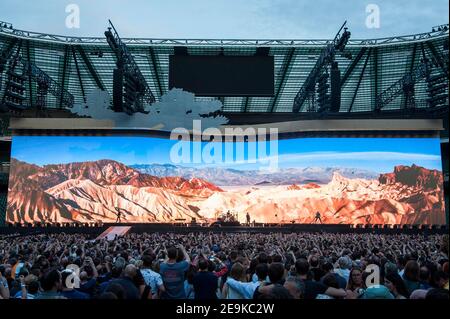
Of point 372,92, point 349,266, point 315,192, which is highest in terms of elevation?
point 372,92

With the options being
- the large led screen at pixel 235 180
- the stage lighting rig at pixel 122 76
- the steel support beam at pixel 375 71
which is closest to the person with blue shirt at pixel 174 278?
the stage lighting rig at pixel 122 76

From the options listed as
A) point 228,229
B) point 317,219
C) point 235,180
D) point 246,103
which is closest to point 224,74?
point 235,180

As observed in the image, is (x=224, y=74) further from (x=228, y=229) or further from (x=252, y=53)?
(x=228, y=229)

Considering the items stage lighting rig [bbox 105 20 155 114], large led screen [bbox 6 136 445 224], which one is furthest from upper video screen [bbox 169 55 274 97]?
large led screen [bbox 6 136 445 224]

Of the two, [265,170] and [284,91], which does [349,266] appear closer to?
[265,170]

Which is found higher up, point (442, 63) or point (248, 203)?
point (442, 63)

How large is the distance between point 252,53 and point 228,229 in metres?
15.2

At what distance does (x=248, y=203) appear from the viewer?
37594 mm

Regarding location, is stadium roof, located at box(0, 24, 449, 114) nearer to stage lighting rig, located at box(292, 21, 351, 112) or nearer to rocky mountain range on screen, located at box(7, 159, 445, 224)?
stage lighting rig, located at box(292, 21, 351, 112)

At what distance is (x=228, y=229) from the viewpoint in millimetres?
35219

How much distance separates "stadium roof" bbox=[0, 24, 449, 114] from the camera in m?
37.4
